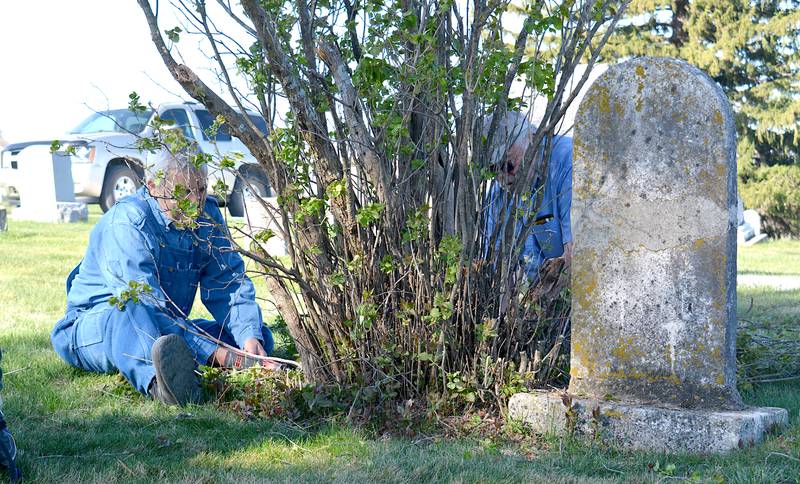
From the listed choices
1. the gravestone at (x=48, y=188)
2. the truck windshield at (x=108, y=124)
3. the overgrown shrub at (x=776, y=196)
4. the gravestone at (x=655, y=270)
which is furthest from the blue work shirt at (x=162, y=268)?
the overgrown shrub at (x=776, y=196)

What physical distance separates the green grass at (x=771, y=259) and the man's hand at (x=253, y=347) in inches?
336

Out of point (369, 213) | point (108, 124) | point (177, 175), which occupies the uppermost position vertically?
point (108, 124)

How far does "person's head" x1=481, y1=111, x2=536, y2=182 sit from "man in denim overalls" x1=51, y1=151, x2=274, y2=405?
123 cm

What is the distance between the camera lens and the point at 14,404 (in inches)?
157

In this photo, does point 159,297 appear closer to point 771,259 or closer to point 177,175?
point 177,175

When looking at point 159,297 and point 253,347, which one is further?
point 253,347

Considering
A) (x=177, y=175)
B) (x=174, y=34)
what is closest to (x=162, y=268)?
(x=177, y=175)

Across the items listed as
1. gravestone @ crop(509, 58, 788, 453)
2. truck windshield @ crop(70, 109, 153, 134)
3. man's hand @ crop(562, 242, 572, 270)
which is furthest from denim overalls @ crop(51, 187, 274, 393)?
truck windshield @ crop(70, 109, 153, 134)

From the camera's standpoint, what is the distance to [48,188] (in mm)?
15461

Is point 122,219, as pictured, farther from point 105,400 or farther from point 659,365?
point 659,365

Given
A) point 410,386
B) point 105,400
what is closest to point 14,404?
point 105,400

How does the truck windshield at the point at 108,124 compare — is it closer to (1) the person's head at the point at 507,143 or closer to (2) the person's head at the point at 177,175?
(2) the person's head at the point at 177,175

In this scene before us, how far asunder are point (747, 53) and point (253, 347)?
20827 mm

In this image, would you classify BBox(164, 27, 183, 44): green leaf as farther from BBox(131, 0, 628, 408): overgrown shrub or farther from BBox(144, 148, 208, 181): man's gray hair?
BBox(144, 148, 208, 181): man's gray hair
